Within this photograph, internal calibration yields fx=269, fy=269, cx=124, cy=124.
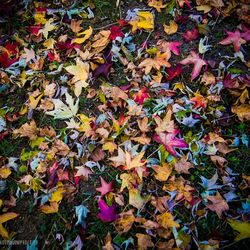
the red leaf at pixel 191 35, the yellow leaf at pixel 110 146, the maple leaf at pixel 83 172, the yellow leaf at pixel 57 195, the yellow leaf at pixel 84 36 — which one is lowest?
the yellow leaf at pixel 57 195

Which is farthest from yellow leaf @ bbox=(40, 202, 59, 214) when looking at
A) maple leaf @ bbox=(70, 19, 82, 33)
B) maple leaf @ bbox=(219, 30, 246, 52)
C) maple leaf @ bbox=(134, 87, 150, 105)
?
maple leaf @ bbox=(219, 30, 246, 52)

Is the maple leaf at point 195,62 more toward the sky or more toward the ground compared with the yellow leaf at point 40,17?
more toward the ground

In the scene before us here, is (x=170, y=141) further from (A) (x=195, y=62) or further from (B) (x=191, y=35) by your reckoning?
(B) (x=191, y=35)

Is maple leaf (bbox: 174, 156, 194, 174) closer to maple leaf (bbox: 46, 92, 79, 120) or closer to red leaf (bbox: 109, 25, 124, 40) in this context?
maple leaf (bbox: 46, 92, 79, 120)

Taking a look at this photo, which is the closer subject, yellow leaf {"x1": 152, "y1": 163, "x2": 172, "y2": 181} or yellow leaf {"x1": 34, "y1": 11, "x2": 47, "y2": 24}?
yellow leaf {"x1": 152, "y1": 163, "x2": 172, "y2": 181}

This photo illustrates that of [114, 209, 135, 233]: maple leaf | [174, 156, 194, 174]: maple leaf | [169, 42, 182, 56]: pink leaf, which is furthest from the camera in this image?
[169, 42, 182, 56]: pink leaf

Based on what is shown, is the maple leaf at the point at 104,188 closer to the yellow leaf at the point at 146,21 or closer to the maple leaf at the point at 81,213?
the maple leaf at the point at 81,213

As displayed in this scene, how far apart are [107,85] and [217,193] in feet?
3.91

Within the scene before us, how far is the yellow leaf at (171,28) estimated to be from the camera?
94.6 inches

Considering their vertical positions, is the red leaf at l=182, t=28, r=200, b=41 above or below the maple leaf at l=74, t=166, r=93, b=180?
above

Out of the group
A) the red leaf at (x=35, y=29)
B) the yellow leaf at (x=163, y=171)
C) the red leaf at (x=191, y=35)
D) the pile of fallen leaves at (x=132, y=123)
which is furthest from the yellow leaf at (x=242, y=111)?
the red leaf at (x=35, y=29)

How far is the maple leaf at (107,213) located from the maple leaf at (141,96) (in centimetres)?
82

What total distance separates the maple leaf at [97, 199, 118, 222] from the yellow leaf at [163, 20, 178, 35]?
1575mm

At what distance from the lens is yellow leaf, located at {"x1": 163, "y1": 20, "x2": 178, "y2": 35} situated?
2403 millimetres
